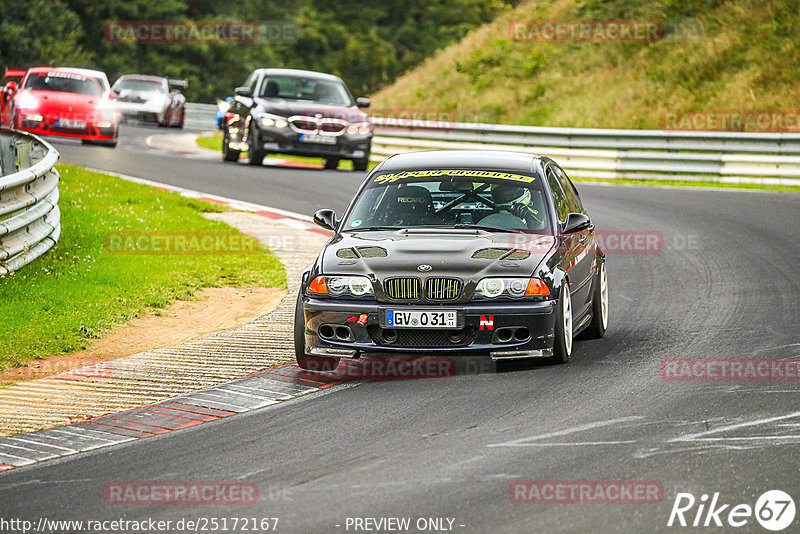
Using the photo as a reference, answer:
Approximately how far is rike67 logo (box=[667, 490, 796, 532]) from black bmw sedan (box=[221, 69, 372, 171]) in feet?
58.5

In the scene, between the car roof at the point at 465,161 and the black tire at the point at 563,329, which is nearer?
the black tire at the point at 563,329

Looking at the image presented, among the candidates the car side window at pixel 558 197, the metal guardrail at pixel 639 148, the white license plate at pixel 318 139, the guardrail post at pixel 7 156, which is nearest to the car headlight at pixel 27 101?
the white license plate at pixel 318 139

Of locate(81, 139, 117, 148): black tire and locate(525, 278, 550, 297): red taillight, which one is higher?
locate(525, 278, 550, 297): red taillight

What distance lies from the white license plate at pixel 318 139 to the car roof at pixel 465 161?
1266cm

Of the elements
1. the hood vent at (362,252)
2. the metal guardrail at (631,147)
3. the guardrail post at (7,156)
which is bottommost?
the metal guardrail at (631,147)

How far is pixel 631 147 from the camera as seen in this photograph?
24.4 metres

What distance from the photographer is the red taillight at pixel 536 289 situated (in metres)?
8.28

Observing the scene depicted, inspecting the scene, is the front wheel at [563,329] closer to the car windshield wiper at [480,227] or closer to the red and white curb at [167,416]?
the car windshield wiper at [480,227]

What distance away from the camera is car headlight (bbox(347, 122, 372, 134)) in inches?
912

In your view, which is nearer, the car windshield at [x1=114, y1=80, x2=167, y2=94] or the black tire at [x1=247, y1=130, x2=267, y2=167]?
the black tire at [x1=247, y1=130, x2=267, y2=167]

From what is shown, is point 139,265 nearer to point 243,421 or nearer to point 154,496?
point 243,421

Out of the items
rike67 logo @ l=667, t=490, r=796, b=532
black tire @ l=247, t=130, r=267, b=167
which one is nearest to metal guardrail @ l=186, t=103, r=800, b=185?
black tire @ l=247, t=130, r=267, b=167

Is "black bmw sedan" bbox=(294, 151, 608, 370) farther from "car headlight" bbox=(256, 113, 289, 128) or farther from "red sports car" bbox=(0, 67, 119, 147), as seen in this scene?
"red sports car" bbox=(0, 67, 119, 147)

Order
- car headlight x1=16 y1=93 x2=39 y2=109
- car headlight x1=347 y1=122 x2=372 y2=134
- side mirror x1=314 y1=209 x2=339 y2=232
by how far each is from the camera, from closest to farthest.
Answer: side mirror x1=314 y1=209 x2=339 y2=232 → car headlight x1=347 y1=122 x2=372 y2=134 → car headlight x1=16 y1=93 x2=39 y2=109
